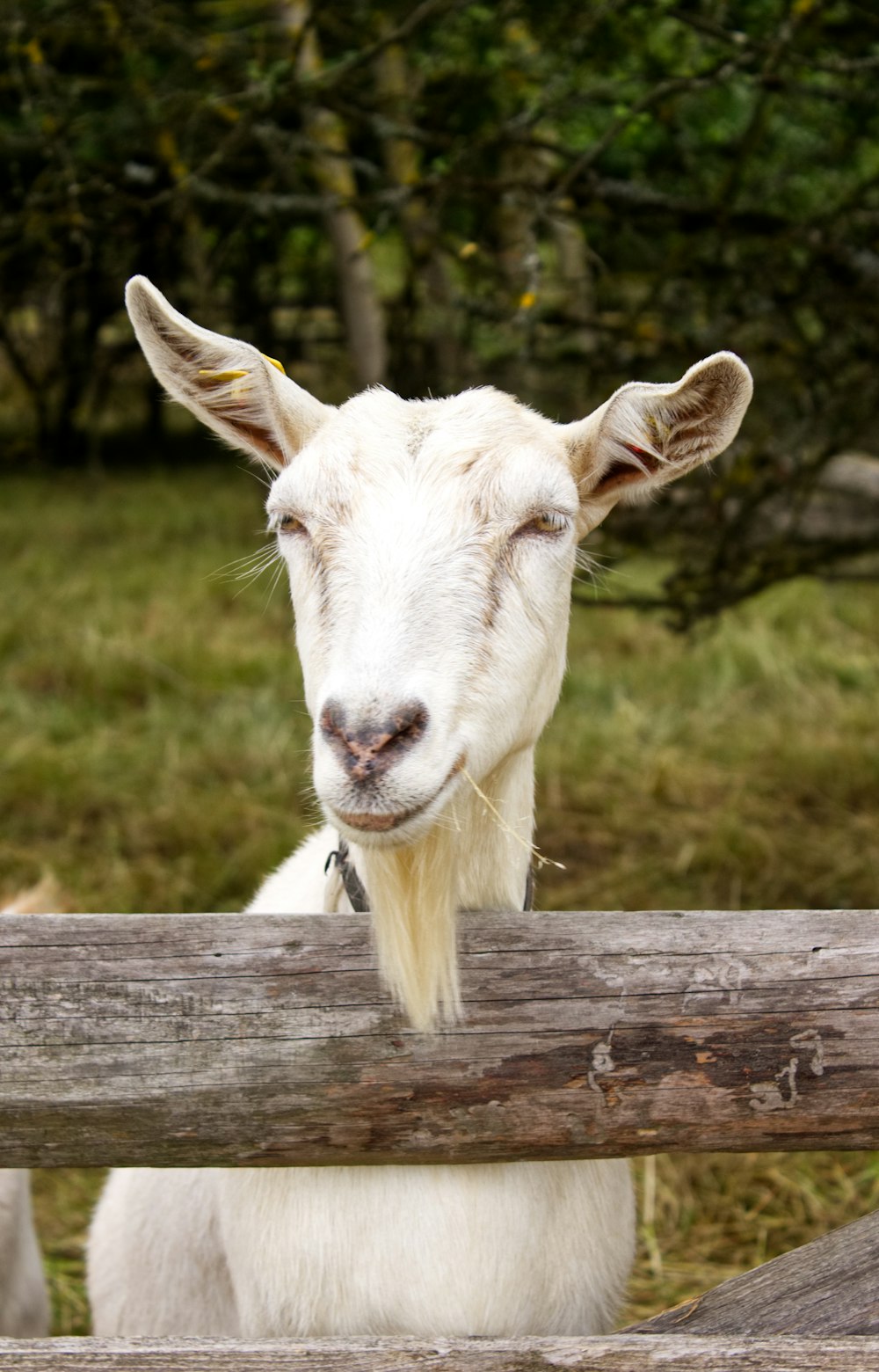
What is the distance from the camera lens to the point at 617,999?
196 cm

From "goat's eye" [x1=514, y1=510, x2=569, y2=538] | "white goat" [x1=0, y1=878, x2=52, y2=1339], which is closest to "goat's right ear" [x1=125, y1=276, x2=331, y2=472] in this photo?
"goat's eye" [x1=514, y1=510, x2=569, y2=538]

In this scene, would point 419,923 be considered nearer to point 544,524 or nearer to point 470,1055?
point 470,1055

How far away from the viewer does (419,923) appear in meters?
2.02

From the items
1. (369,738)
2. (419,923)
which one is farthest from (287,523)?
(419,923)

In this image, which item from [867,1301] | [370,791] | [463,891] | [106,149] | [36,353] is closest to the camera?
[370,791]

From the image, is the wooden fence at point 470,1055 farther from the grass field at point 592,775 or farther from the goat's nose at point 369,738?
the grass field at point 592,775

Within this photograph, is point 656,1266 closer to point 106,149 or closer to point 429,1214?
point 429,1214

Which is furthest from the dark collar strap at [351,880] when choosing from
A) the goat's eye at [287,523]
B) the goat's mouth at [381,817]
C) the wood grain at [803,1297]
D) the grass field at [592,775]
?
the grass field at [592,775]

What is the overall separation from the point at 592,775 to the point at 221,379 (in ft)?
13.2

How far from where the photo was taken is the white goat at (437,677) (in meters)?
1.92

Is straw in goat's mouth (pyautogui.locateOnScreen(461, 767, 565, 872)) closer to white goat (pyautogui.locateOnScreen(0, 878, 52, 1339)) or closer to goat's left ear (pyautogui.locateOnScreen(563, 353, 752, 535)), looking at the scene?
goat's left ear (pyautogui.locateOnScreen(563, 353, 752, 535))

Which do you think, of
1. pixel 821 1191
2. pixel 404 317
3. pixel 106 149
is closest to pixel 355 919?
pixel 821 1191

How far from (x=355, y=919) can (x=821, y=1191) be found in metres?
2.31

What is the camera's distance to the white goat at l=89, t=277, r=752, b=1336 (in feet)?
6.31
